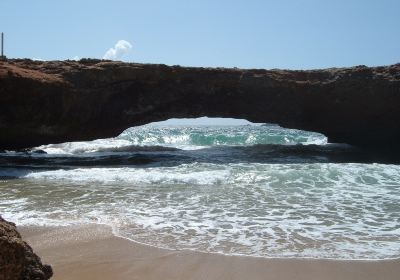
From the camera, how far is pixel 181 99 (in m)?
17.2

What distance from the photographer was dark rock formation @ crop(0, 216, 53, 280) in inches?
106

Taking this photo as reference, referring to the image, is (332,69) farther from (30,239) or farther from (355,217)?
(30,239)

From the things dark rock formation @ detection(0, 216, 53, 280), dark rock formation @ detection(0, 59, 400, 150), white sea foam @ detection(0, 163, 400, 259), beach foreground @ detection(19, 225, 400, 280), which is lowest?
beach foreground @ detection(19, 225, 400, 280)

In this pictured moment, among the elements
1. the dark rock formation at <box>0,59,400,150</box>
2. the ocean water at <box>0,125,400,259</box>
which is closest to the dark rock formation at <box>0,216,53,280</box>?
the ocean water at <box>0,125,400,259</box>

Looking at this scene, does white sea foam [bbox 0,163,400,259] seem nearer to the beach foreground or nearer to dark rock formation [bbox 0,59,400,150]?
the beach foreground

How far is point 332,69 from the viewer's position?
17047 mm

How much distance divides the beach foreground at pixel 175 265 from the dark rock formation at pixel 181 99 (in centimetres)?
962

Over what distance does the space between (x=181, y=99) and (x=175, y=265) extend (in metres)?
13.2

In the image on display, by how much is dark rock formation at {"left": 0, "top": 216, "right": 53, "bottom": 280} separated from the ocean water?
2278 millimetres

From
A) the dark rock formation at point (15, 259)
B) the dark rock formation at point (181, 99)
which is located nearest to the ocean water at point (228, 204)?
the dark rock formation at point (181, 99)

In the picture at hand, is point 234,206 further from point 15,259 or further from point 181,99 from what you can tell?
point 181,99

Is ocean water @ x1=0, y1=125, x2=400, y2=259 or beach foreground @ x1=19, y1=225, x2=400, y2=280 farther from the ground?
ocean water @ x1=0, y1=125, x2=400, y2=259

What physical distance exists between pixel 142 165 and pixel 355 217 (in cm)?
817

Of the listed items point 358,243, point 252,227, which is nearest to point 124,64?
point 252,227
